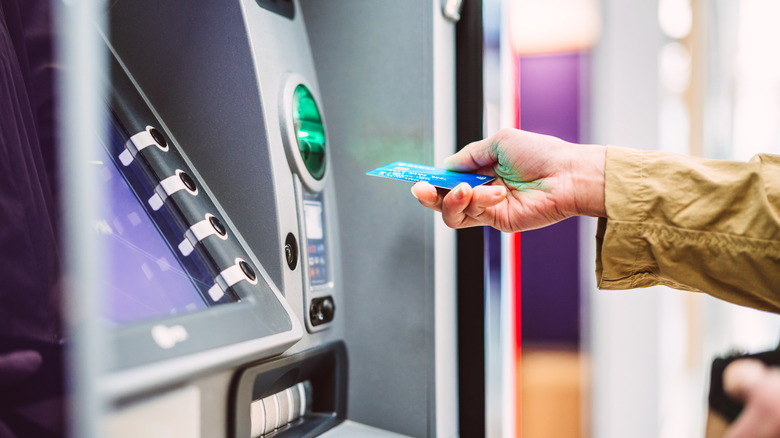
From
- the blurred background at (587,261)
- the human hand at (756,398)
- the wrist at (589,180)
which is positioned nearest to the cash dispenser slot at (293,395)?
the wrist at (589,180)

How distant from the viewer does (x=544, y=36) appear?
2.89 m

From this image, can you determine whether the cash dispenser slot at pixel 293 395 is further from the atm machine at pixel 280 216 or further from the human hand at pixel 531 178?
the human hand at pixel 531 178

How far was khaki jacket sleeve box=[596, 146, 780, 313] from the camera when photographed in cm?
100

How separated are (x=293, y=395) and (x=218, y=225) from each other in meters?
0.41

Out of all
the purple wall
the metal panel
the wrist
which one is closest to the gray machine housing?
the metal panel

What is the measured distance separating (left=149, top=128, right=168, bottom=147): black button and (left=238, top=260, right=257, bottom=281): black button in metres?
0.29

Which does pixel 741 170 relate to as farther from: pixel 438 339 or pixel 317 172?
pixel 317 172

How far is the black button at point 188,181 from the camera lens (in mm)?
1026

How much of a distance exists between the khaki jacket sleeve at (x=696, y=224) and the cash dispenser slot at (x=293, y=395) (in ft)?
2.11

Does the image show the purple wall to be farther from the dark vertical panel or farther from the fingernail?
the fingernail

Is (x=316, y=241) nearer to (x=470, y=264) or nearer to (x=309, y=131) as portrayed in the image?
(x=309, y=131)

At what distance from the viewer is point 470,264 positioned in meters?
1.28

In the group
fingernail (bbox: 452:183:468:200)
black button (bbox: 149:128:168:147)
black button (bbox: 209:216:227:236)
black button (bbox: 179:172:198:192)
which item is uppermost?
black button (bbox: 149:128:168:147)

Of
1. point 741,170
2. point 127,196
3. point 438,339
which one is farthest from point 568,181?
point 127,196
